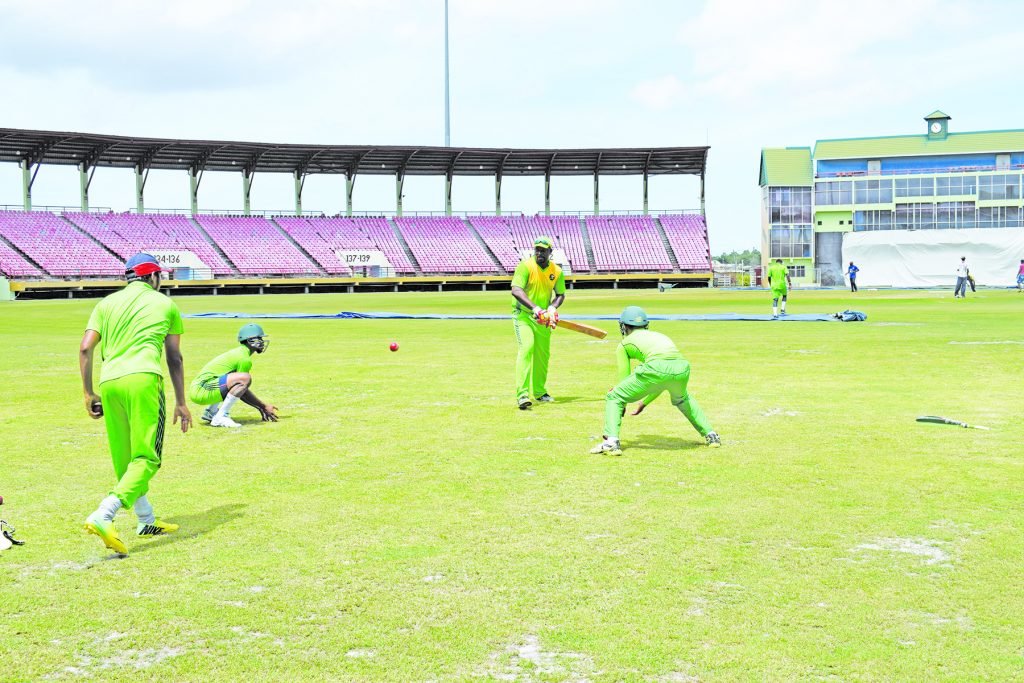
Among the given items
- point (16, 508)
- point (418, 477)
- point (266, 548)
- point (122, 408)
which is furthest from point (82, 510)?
point (418, 477)

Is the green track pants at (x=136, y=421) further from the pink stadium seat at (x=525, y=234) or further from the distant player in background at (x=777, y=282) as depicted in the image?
the pink stadium seat at (x=525, y=234)

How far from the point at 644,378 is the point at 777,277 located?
2300 cm

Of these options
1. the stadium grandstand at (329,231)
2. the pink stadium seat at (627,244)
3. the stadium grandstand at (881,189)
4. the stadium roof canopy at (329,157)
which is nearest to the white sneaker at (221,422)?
the stadium grandstand at (329,231)

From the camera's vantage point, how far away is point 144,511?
241 inches

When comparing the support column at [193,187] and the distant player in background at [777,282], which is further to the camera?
the support column at [193,187]

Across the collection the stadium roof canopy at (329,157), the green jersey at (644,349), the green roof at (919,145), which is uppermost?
the green roof at (919,145)

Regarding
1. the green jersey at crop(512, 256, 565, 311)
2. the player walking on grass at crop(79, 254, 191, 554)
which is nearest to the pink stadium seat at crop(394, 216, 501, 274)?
the green jersey at crop(512, 256, 565, 311)

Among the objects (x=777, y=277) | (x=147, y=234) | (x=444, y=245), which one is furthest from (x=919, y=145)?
(x=147, y=234)

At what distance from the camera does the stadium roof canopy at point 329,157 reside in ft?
226

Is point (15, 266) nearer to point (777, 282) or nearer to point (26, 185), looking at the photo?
point (26, 185)

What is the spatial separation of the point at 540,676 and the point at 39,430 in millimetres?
8300

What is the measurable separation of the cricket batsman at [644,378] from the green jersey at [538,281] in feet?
10.7

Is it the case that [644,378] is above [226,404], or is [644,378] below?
above

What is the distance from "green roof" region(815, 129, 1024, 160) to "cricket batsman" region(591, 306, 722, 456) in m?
86.4
